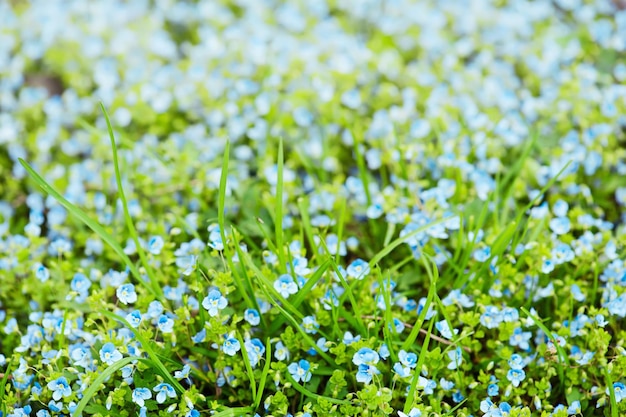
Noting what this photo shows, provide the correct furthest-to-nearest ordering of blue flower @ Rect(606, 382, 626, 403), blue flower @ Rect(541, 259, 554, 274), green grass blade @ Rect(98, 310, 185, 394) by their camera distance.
Result: blue flower @ Rect(541, 259, 554, 274)
blue flower @ Rect(606, 382, 626, 403)
green grass blade @ Rect(98, 310, 185, 394)

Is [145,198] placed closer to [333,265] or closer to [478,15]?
[333,265]

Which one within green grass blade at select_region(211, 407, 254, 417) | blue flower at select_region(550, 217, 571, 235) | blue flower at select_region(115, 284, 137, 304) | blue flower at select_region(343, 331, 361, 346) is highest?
blue flower at select_region(550, 217, 571, 235)

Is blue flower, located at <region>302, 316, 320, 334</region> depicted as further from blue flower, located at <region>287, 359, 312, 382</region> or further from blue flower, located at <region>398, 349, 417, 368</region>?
blue flower, located at <region>398, 349, 417, 368</region>

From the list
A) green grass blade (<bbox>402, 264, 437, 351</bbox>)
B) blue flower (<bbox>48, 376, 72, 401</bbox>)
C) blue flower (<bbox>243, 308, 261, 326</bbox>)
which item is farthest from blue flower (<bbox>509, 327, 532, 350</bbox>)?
blue flower (<bbox>48, 376, 72, 401</bbox>)

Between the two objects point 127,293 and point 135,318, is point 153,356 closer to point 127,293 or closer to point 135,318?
point 135,318

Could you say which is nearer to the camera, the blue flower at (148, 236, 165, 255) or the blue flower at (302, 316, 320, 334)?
the blue flower at (302, 316, 320, 334)

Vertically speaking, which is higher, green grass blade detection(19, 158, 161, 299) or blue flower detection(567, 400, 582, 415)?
green grass blade detection(19, 158, 161, 299)

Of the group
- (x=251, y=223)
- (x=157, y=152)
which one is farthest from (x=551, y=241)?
(x=157, y=152)

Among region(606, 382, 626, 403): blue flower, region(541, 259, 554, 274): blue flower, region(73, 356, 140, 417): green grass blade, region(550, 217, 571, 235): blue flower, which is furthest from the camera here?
region(550, 217, 571, 235): blue flower

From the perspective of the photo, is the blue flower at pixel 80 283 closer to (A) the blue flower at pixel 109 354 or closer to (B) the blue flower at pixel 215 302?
(A) the blue flower at pixel 109 354
